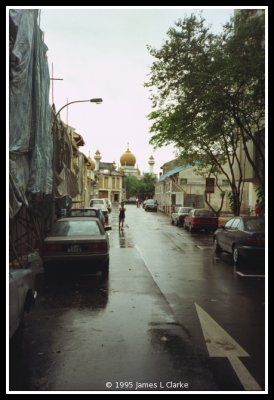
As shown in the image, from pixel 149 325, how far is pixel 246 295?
126 inches

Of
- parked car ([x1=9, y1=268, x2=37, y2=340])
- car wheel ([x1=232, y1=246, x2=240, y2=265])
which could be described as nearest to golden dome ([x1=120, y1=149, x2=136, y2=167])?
car wheel ([x1=232, y1=246, x2=240, y2=265])

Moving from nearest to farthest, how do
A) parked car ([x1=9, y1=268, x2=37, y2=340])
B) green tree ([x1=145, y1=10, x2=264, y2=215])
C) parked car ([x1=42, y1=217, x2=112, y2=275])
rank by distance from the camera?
parked car ([x1=9, y1=268, x2=37, y2=340]) < parked car ([x1=42, y1=217, x2=112, y2=275]) < green tree ([x1=145, y1=10, x2=264, y2=215])

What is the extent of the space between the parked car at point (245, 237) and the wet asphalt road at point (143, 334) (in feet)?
2.43

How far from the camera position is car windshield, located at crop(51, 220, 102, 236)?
10749mm

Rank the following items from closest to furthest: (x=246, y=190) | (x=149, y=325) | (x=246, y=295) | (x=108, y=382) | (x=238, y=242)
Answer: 1. (x=108, y=382)
2. (x=149, y=325)
3. (x=246, y=295)
4. (x=238, y=242)
5. (x=246, y=190)

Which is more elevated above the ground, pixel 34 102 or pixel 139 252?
pixel 34 102

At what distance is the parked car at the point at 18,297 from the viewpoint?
4883 mm

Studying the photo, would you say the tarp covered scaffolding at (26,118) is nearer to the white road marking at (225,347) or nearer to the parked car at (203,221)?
the white road marking at (225,347)

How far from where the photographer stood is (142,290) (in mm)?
9227

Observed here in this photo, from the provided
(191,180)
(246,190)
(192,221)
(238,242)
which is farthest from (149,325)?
(191,180)

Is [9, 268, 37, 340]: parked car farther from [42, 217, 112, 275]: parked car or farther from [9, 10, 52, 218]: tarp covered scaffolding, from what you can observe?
[42, 217, 112, 275]: parked car

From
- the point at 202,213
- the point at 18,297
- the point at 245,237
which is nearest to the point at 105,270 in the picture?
the point at 245,237
